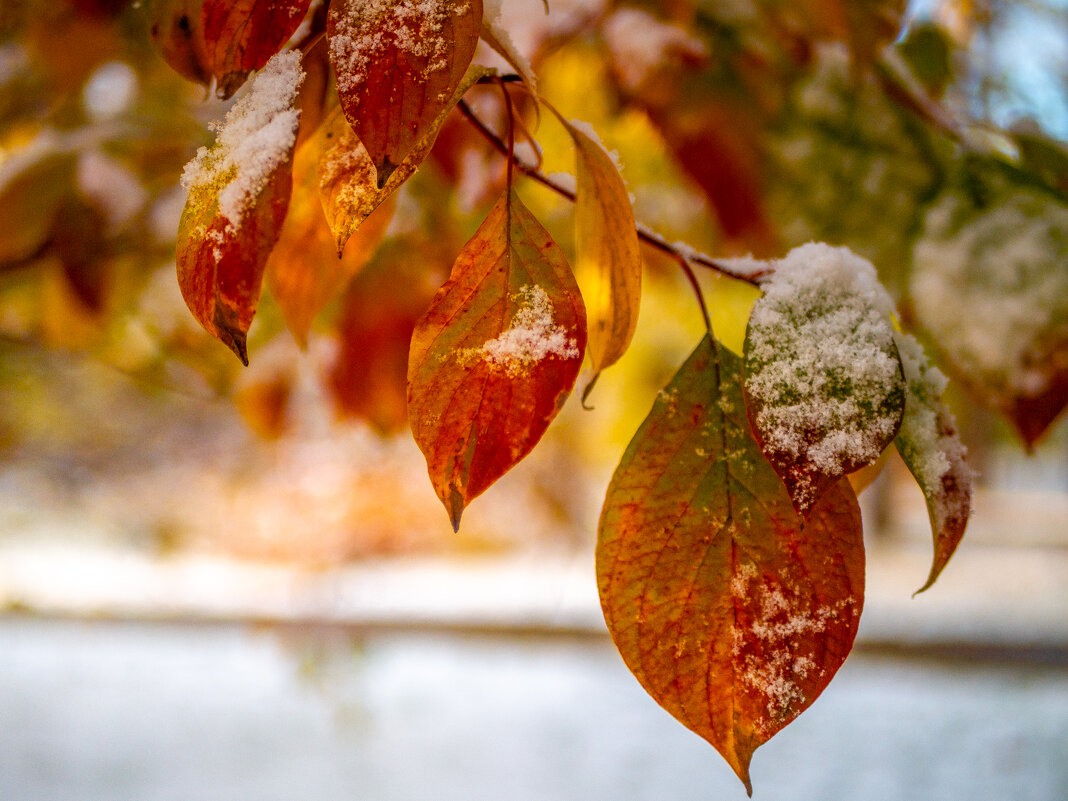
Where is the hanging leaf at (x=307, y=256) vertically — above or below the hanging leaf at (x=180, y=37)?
below

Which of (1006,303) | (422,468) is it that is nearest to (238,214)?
(1006,303)

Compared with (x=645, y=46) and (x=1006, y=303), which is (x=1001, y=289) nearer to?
(x=1006, y=303)

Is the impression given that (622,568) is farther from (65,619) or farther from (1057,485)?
(1057,485)

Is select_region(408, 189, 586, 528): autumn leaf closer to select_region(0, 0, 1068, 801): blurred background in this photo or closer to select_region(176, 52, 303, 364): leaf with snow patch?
select_region(176, 52, 303, 364): leaf with snow patch

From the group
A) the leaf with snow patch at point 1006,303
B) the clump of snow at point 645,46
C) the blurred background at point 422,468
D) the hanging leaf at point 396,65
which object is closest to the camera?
the hanging leaf at point 396,65

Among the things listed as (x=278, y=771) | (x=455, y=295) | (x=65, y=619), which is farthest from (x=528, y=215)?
(x=65, y=619)

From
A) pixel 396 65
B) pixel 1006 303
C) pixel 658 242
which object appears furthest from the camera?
pixel 1006 303

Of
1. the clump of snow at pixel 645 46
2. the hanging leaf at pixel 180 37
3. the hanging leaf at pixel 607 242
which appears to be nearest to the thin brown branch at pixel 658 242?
the hanging leaf at pixel 607 242

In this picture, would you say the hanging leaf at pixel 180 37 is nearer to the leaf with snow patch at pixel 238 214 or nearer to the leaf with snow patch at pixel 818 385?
the leaf with snow patch at pixel 238 214
